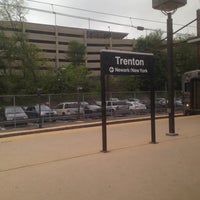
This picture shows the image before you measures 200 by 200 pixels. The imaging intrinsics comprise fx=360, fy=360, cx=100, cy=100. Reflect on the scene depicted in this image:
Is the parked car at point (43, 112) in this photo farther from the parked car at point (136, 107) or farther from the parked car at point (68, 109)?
the parked car at point (136, 107)

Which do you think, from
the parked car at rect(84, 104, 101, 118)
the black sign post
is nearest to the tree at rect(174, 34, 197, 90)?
the parked car at rect(84, 104, 101, 118)

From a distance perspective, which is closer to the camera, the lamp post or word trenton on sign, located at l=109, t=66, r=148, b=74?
word trenton on sign, located at l=109, t=66, r=148, b=74

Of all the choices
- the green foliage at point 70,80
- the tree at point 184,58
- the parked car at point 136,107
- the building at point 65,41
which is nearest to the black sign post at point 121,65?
the parked car at point 136,107

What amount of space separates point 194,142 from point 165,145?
3.67 ft

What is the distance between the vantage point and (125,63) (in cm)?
1067

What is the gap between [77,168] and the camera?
8.28 meters

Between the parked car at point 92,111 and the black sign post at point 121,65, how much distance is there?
11193 mm

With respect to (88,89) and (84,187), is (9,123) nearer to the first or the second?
(84,187)

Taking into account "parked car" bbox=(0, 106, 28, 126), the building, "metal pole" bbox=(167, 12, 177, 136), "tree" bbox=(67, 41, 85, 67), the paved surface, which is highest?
the building

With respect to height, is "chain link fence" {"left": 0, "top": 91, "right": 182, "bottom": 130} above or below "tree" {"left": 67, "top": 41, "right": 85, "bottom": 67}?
below

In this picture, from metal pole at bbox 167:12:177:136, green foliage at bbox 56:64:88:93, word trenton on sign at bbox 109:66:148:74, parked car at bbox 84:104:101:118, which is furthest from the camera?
green foliage at bbox 56:64:88:93

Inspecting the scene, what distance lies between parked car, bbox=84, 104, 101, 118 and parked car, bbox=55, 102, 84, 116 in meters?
0.42

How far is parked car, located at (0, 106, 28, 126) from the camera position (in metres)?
18.4

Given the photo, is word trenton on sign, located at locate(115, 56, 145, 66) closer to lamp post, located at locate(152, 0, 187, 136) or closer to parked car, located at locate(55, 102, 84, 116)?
lamp post, located at locate(152, 0, 187, 136)
